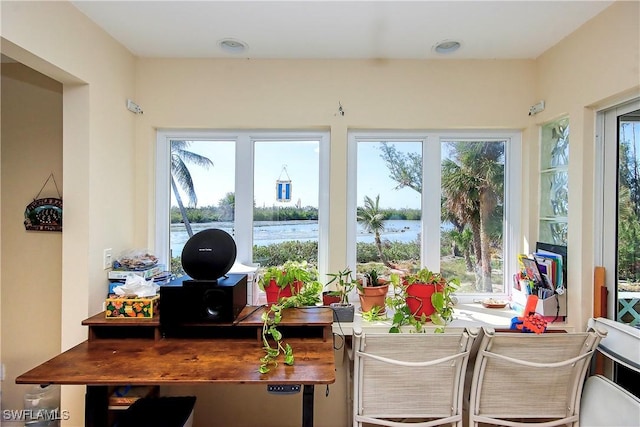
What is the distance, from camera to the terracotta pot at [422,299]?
200 centimetres

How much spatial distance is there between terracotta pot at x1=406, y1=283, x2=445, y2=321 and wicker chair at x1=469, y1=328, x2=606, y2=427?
1.23 feet

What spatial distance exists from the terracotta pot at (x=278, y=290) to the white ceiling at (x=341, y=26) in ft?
5.06

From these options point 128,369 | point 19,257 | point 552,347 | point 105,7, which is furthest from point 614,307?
point 19,257

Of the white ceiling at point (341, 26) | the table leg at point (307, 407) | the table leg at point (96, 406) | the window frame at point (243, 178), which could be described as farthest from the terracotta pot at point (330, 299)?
the white ceiling at point (341, 26)

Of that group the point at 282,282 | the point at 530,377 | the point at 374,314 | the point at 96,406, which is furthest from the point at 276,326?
the point at 530,377

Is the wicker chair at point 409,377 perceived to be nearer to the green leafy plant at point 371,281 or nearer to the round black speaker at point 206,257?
the green leafy plant at point 371,281

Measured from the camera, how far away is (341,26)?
191 centimetres

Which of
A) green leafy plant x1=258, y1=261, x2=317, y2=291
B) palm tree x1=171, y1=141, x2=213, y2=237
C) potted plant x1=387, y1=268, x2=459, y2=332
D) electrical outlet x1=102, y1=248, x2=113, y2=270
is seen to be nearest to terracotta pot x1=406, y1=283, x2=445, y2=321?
potted plant x1=387, y1=268, x2=459, y2=332

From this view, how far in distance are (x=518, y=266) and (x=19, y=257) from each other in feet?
11.4

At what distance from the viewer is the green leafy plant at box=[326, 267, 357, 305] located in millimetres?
2125

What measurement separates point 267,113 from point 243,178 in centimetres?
50

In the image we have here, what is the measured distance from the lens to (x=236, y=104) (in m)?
2.33

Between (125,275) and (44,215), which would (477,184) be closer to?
(125,275)

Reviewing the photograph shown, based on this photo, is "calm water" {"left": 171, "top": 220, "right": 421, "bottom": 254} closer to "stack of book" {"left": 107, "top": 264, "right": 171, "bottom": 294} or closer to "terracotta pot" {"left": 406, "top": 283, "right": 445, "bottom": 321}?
"stack of book" {"left": 107, "top": 264, "right": 171, "bottom": 294}
